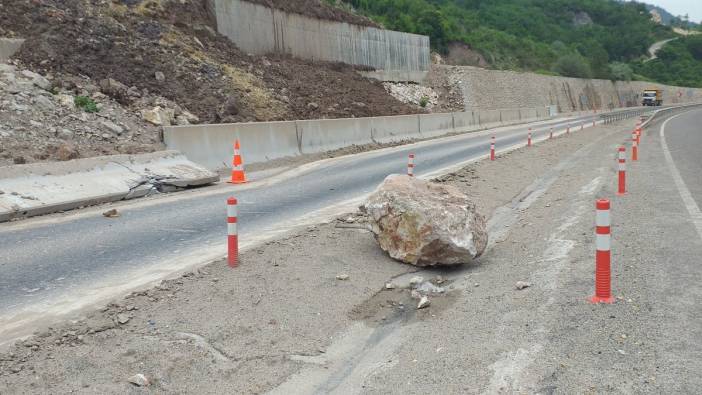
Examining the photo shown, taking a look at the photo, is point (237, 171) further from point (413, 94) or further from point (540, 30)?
point (540, 30)

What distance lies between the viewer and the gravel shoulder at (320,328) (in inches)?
176

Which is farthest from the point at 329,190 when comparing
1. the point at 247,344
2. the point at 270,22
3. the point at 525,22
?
the point at 525,22

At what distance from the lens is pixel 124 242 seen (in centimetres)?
788

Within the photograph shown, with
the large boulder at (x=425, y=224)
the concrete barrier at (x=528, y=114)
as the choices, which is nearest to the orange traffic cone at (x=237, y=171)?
the large boulder at (x=425, y=224)

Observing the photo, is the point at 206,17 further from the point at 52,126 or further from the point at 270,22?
the point at 52,126

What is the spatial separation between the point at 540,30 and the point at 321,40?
104 meters

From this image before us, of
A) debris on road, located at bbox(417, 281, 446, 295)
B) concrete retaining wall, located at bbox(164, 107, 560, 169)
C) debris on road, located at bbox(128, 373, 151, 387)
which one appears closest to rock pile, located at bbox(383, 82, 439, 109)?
concrete retaining wall, located at bbox(164, 107, 560, 169)

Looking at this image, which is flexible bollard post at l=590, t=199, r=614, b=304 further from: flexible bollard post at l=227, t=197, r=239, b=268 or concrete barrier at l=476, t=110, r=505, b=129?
concrete barrier at l=476, t=110, r=505, b=129

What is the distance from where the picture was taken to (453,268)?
296 inches

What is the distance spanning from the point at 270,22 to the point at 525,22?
108 m

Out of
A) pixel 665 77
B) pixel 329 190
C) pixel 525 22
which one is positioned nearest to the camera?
pixel 329 190

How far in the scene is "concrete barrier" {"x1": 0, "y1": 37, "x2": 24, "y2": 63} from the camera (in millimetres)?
15790

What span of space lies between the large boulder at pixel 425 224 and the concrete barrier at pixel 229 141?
26.6 feet

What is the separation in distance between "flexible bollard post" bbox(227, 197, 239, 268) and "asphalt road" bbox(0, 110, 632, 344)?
1.60ft
